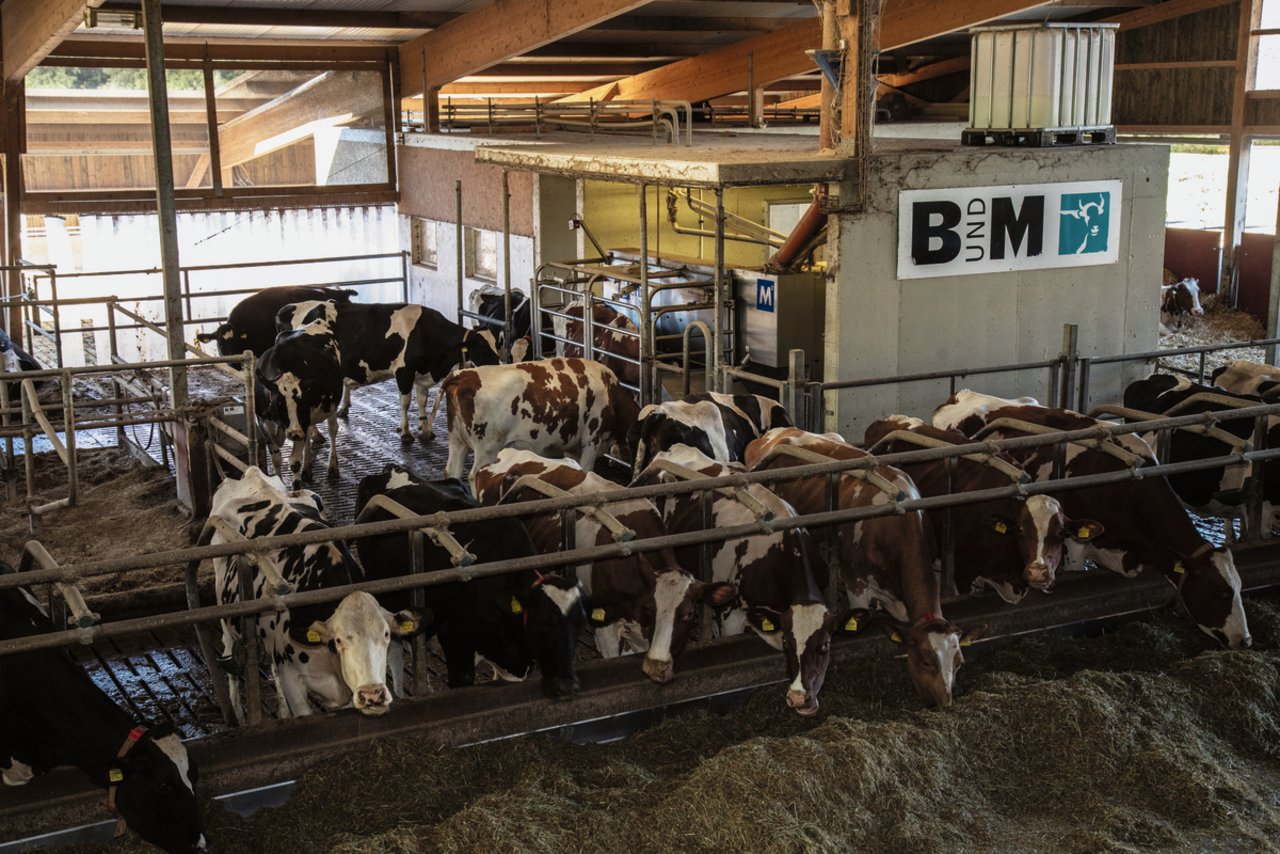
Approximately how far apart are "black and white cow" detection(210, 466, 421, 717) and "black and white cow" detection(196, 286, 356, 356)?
749 centimetres

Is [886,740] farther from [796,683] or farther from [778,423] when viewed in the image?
[778,423]

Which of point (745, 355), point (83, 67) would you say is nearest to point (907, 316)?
point (745, 355)

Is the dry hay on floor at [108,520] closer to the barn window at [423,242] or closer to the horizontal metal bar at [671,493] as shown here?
the horizontal metal bar at [671,493]

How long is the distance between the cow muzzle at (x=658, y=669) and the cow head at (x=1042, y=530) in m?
2.08

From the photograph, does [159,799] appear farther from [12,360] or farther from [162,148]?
[12,360]

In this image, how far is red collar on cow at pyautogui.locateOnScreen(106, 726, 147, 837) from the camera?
5344mm

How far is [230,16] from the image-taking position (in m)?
17.4

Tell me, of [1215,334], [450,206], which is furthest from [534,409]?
[1215,334]

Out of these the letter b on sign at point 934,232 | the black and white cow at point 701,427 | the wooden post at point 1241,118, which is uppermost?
the wooden post at point 1241,118

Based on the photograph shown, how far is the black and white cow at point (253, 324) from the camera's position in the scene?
49.4 ft

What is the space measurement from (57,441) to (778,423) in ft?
17.3

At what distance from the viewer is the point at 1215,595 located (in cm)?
735

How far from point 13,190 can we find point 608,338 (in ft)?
30.5

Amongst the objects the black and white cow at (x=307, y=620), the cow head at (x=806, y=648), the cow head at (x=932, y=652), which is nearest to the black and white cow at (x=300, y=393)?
the black and white cow at (x=307, y=620)
